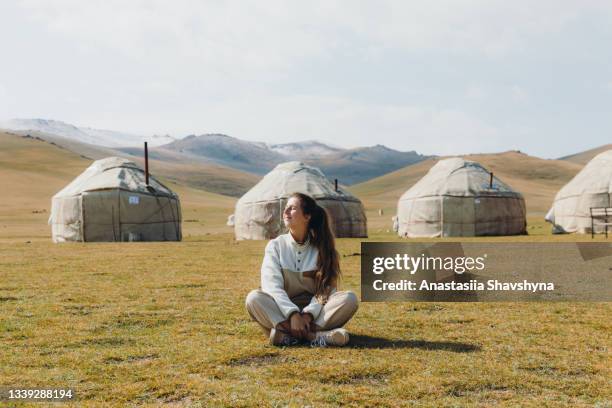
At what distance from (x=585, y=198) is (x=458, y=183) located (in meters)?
5.18

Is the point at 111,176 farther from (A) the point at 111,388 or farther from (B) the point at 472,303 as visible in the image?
(A) the point at 111,388

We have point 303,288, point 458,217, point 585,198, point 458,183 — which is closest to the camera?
point 303,288

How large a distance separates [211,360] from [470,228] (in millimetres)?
21806

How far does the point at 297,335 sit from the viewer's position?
481cm

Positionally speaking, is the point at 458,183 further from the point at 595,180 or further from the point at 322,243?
the point at 322,243

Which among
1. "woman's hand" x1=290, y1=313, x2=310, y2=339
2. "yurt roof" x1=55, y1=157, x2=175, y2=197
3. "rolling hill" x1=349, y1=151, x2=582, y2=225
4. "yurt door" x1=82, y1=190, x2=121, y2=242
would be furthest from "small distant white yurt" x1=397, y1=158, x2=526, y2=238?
"rolling hill" x1=349, y1=151, x2=582, y2=225

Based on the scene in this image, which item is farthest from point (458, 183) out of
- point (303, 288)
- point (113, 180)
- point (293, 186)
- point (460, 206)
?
point (303, 288)

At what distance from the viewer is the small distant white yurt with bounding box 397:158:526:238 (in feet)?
82.1

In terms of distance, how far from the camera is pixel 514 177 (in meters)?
106

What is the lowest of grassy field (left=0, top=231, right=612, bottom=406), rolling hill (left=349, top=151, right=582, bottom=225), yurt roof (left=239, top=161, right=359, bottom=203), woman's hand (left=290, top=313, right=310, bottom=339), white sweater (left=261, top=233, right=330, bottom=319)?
grassy field (left=0, top=231, right=612, bottom=406)

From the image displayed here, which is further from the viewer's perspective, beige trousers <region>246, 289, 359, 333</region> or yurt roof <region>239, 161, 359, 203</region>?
yurt roof <region>239, 161, 359, 203</region>

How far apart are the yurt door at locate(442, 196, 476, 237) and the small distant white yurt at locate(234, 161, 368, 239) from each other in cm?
321

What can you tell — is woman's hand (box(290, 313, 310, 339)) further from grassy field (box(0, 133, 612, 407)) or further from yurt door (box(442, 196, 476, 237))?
yurt door (box(442, 196, 476, 237))

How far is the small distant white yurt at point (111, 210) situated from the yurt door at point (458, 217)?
1060 centimetres
